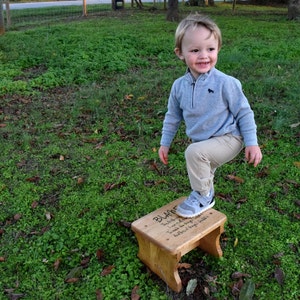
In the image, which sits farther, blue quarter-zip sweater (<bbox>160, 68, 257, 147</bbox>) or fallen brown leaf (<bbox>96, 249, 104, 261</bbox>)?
fallen brown leaf (<bbox>96, 249, 104, 261</bbox>)

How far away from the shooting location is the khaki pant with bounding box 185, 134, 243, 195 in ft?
8.23

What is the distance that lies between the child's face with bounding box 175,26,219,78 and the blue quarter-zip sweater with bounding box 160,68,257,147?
8 cm

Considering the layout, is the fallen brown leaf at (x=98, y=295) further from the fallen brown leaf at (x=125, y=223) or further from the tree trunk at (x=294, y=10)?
the tree trunk at (x=294, y=10)

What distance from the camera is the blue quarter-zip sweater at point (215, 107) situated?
2.48 m

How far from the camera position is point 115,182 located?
396 centimetres

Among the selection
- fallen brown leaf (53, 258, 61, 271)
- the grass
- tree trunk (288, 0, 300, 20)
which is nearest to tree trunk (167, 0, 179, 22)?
tree trunk (288, 0, 300, 20)

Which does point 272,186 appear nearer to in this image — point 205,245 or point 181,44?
point 205,245

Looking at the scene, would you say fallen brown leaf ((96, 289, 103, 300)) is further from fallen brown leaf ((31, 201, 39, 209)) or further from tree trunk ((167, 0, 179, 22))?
tree trunk ((167, 0, 179, 22))

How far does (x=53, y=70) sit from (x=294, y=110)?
184 inches

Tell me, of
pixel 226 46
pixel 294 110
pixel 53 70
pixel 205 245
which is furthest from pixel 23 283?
pixel 226 46

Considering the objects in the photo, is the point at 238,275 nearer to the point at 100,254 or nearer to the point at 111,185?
the point at 100,254

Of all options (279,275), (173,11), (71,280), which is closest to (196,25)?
(279,275)

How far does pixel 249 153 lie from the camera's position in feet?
8.34

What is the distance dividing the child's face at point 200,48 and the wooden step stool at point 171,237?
1.02 meters
